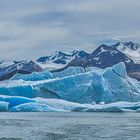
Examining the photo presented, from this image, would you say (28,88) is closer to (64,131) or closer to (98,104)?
(98,104)

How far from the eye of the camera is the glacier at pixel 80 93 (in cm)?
8262

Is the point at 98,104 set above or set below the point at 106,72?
below

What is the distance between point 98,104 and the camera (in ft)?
293

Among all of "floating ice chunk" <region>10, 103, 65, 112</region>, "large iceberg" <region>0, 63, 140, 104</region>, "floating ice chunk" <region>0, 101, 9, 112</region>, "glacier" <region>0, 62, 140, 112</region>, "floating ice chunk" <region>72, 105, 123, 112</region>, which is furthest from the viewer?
"large iceberg" <region>0, 63, 140, 104</region>

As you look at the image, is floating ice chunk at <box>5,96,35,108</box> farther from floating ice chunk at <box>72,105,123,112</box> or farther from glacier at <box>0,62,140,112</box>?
floating ice chunk at <box>72,105,123,112</box>

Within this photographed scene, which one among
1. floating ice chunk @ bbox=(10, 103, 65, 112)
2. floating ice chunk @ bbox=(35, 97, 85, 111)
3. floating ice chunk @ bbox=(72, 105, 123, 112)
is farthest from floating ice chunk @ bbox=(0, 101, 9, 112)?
floating ice chunk @ bbox=(72, 105, 123, 112)

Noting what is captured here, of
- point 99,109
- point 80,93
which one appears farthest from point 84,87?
point 99,109

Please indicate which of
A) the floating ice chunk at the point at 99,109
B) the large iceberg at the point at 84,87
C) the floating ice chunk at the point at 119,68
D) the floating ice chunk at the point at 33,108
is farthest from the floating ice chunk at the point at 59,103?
the floating ice chunk at the point at 119,68

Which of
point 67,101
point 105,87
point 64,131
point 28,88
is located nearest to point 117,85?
point 105,87

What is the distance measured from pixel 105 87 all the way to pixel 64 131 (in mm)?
48768

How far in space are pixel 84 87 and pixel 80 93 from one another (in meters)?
2.97

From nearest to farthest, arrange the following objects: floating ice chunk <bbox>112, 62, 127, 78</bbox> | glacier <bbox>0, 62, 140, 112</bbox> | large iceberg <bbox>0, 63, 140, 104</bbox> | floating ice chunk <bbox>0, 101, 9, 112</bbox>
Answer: floating ice chunk <bbox>0, 101, 9, 112</bbox> → glacier <bbox>0, 62, 140, 112</bbox> → large iceberg <bbox>0, 63, 140, 104</bbox> → floating ice chunk <bbox>112, 62, 127, 78</bbox>

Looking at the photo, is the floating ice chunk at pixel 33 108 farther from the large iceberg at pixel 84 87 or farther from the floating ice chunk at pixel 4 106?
the large iceberg at pixel 84 87

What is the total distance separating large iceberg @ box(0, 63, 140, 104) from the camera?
3349 inches
